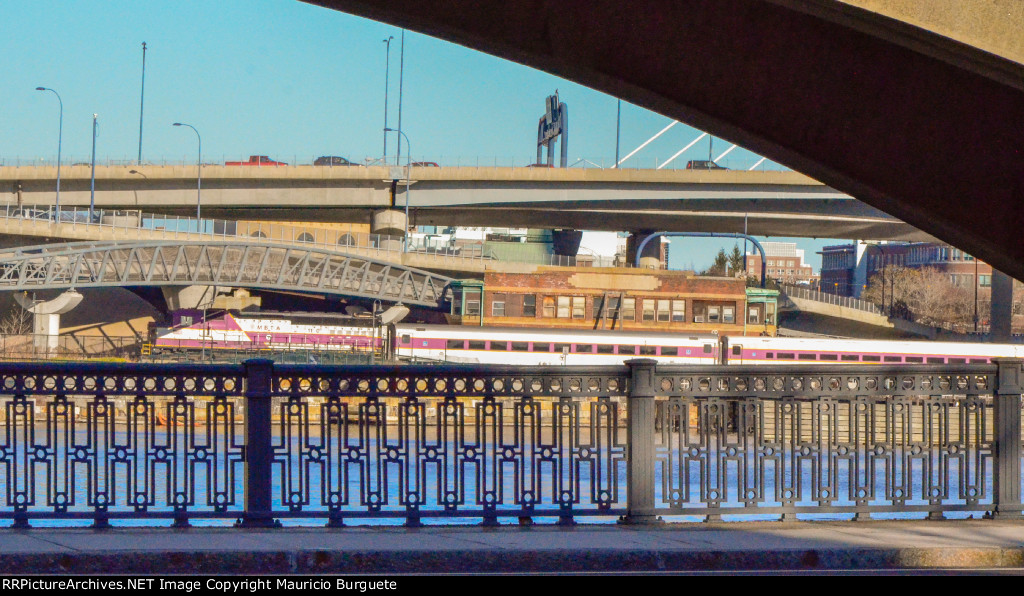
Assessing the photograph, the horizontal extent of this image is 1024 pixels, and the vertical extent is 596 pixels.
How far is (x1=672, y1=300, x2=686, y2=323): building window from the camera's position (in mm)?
55656

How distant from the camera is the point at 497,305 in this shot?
184 feet

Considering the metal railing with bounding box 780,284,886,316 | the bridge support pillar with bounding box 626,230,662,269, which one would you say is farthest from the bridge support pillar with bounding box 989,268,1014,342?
→ the bridge support pillar with bounding box 626,230,662,269

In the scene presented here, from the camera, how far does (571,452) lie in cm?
783

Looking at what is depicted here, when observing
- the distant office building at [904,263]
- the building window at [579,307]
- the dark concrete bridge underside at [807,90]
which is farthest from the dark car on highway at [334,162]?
the dark concrete bridge underside at [807,90]

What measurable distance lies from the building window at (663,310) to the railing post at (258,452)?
160 feet

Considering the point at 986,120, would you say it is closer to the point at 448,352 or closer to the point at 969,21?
the point at 969,21

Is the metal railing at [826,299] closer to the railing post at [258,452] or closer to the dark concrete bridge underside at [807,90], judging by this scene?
the dark concrete bridge underside at [807,90]

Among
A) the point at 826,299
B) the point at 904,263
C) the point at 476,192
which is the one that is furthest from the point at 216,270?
the point at 904,263

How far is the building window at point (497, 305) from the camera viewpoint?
183ft

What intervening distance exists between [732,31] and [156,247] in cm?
5348

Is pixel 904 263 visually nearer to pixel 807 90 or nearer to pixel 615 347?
pixel 615 347

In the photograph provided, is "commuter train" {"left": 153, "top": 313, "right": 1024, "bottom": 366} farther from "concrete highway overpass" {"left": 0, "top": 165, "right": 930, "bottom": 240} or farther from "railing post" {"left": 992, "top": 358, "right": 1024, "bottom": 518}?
"railing post" {"left": 992, "top": 358, "right": 1024, "bottom": 518}

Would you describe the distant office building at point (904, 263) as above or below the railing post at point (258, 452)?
above
